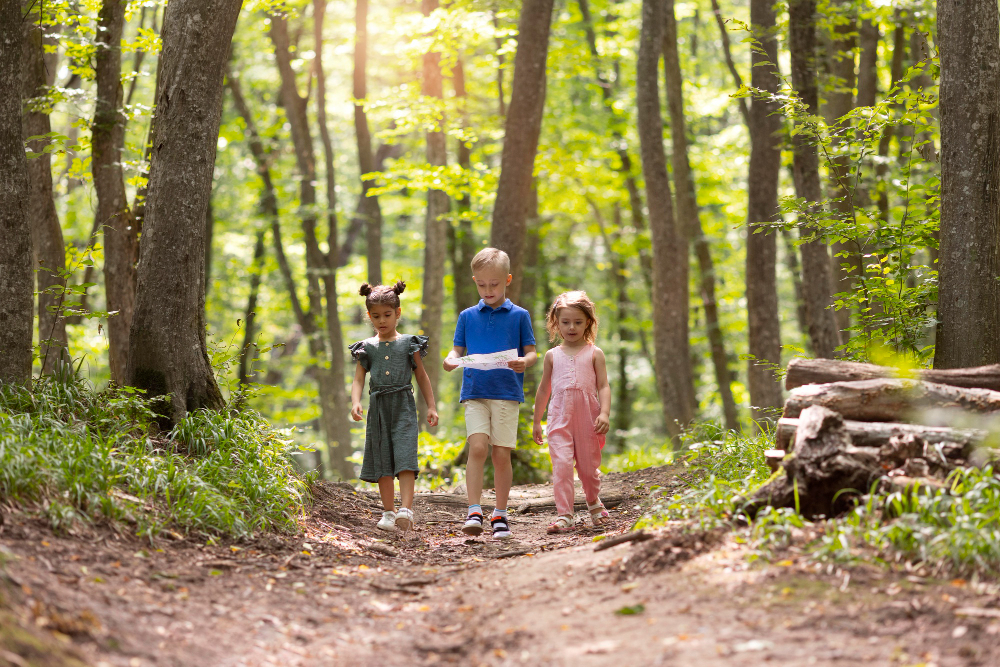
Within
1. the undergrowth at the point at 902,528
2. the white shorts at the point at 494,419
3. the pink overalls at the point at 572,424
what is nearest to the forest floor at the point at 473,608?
the undergrowth at the point at 902,528

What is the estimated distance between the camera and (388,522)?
6.24 meters

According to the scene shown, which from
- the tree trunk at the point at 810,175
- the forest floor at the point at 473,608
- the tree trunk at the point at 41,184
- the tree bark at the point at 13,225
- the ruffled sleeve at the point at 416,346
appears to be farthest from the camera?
the tree trunk at the point at 810,175

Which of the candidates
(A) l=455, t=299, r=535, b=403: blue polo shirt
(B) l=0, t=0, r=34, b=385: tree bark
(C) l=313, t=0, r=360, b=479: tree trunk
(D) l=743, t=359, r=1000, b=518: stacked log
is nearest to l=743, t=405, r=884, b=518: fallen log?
(D) l=743, t=359, r=1000, b=518: stacked log

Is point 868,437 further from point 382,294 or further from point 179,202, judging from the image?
point 179,202

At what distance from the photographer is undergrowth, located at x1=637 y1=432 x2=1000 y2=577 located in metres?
3.57

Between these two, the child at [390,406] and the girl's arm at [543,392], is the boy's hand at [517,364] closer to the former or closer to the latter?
the girl's arm at [543,392]

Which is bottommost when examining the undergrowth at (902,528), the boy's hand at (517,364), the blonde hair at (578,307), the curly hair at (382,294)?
the undergrowth at (902,528)

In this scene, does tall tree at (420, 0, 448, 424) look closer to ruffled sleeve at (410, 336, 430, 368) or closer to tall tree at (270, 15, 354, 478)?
tall tree at (270, 15, 354, 478)

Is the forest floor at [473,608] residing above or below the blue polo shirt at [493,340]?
below

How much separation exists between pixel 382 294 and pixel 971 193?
4.27 meters

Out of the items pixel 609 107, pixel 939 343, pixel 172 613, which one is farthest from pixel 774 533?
pixel 609 107

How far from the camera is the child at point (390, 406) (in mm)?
6199

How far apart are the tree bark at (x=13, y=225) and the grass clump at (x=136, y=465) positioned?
0.88 feet

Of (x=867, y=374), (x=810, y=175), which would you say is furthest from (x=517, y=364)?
(x=810, y=175)
